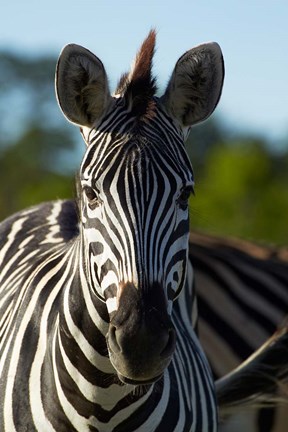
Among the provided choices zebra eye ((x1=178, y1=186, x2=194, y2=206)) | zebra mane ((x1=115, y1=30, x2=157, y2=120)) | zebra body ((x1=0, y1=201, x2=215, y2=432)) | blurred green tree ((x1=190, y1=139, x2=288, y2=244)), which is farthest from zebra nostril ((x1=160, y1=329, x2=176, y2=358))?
blurred green tree ((x1=190, y1=139, x2=288, y2=244))

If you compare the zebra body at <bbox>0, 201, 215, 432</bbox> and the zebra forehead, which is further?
the zebra body at <bbox>0, 201, 215, 432</bbox>

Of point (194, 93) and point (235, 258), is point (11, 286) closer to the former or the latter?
point (194, 93)

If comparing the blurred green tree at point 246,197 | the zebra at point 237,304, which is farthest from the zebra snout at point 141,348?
the blurred green tree at point 246,197

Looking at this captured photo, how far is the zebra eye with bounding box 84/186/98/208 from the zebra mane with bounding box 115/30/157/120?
37 centimetres

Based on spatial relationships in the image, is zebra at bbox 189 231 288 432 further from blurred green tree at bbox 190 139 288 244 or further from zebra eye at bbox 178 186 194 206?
blurred green tree at bbox 190 139 288 244

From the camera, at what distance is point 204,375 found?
236 inches

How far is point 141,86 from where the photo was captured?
4.83m

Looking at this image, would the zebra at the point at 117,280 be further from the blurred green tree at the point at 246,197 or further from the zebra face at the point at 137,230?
the blurred green tree at the point at 246,197

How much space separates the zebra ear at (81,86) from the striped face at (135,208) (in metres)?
0.13

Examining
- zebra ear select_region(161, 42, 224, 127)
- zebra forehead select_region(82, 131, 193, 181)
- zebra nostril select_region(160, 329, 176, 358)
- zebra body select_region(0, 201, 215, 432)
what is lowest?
zebra body select_region(0, 201, 215, 432)

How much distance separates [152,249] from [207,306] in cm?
517

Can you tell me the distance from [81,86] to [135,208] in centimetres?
68

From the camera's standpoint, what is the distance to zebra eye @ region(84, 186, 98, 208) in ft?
15.2

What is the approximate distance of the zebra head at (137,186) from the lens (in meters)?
4.30
